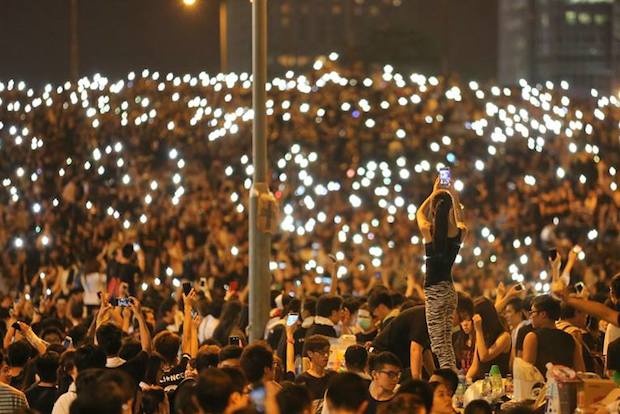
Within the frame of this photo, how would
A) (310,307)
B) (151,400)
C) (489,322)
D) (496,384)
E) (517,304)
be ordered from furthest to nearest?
Result: (517,304), (310,307), (489,322), (496,384), (151,400)

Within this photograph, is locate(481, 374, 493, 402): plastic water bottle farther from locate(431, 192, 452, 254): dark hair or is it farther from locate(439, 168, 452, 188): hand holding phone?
locate(439, 168, 452, 188): hand holding phone

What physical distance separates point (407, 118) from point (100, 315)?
23.3m

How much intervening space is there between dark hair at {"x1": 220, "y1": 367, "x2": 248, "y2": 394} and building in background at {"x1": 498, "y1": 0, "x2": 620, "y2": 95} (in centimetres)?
11431

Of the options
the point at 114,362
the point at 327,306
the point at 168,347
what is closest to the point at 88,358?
the point at 114,362

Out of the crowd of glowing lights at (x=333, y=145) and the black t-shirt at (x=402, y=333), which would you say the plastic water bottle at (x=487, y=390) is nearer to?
the black t-shirt at (x=402, y=333)

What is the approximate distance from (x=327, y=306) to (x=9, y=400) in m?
4.69

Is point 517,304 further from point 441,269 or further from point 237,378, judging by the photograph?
point 237,378

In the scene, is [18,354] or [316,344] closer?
[316,344]

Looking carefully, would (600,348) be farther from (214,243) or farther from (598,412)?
(214,243)

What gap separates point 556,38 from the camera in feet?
430

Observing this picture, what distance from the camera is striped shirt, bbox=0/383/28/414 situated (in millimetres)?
9586

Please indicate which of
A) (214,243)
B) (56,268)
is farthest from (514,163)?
(56,268)

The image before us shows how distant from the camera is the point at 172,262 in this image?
84.1 ft

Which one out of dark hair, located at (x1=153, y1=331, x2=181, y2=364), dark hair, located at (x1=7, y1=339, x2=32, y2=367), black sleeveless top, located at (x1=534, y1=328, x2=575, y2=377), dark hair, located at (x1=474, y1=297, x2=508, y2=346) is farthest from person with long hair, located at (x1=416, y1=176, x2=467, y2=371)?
dark hair, located at (x1=7, y1=339, x2=32, y2=367)
